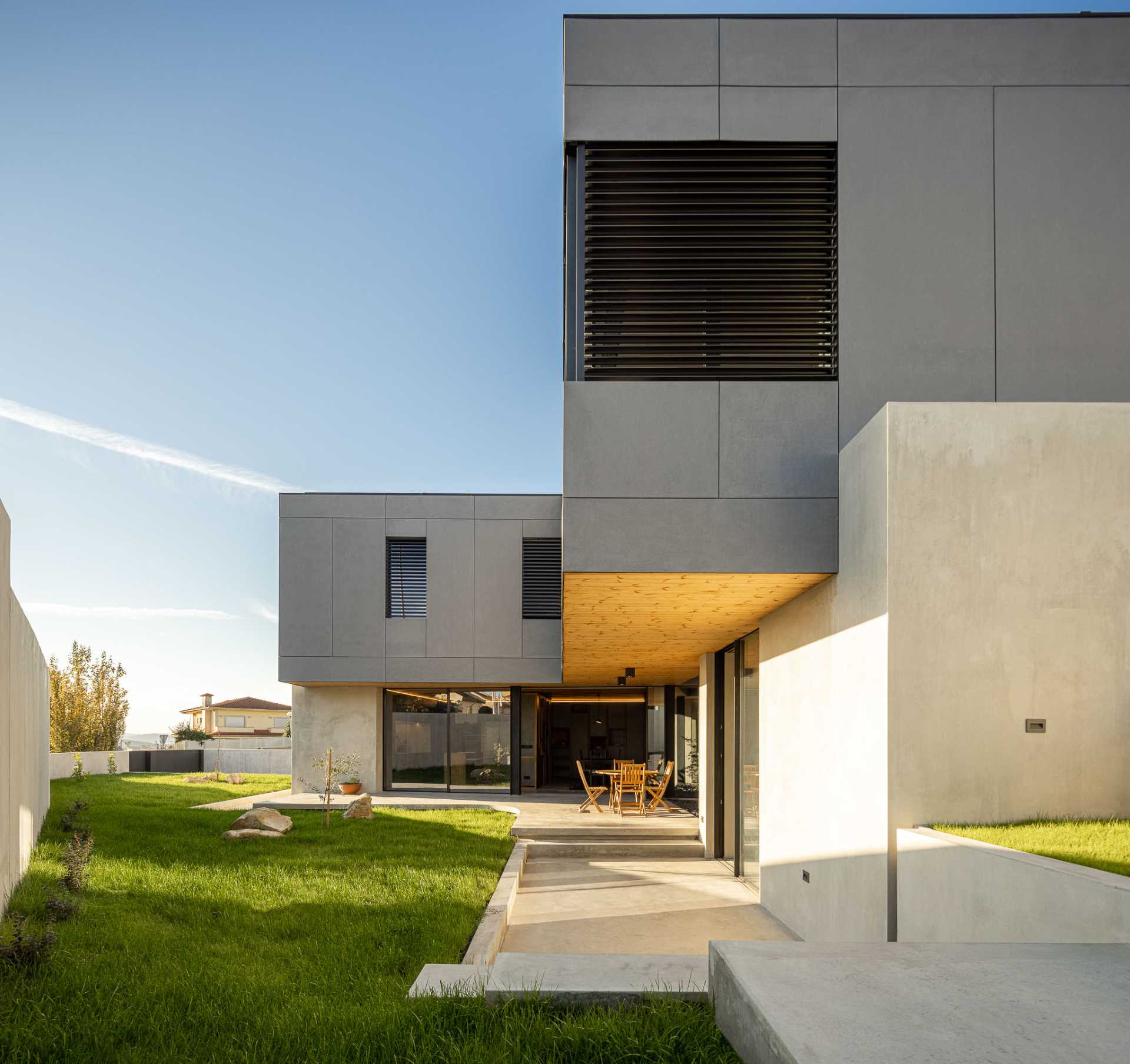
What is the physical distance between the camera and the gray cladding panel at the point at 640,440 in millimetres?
6723

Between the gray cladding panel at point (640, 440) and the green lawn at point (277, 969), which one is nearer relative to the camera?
the green lawn at point (277, 969)

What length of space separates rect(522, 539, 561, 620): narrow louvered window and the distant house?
135ft

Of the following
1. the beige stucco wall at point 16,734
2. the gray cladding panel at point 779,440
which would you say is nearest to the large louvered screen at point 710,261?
the gray cladding panel at point 779,440

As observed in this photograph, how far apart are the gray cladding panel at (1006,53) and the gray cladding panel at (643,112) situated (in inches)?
48.6

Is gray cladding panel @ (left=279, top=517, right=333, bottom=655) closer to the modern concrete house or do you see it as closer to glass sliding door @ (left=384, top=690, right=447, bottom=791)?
glass sliding door @ (left=384, top=690, right=447, bottom=791)

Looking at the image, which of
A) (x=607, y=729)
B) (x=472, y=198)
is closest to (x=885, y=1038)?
(x=472, y=198)

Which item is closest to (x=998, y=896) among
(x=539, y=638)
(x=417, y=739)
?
(x=539, y=638)

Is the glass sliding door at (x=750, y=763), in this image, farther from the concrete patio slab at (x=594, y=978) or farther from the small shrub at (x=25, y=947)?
the small shrub at (x=25, y=947)

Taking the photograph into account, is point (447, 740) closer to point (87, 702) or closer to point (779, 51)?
point (87, 702)

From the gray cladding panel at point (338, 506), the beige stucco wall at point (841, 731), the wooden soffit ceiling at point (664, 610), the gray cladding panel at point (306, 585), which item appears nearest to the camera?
the beige stucco wall at point (841, 731)

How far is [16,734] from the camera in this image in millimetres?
7551

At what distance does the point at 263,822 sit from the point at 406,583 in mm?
8245

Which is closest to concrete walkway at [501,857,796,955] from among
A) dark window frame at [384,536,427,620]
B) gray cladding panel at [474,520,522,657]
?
gray cladding panel at [474,520,522,657]

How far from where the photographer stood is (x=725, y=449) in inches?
267
